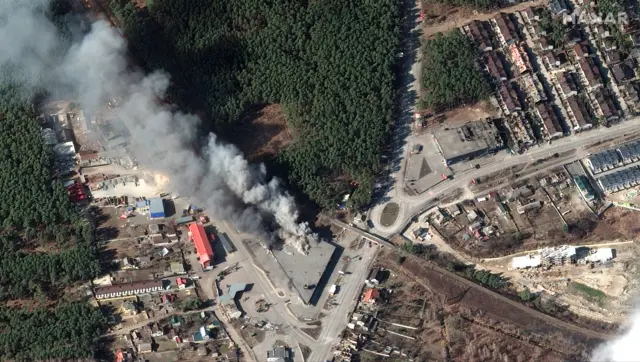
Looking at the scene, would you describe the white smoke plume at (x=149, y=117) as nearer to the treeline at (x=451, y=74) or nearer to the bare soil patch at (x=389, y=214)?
the bare soil patch at (x=389, y=214)

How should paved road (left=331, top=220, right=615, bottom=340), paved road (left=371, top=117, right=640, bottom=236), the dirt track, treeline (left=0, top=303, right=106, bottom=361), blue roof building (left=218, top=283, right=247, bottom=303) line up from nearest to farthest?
treeline (left=0, top=303, right=106, bottom=361) → paved road (left=331, top=220, right=615, bottom=340) → the dirt track → blue roof building (left=218, top=283, right=247, bottom=303) → paved road (left=371, top=117, right=640, bottom=236)

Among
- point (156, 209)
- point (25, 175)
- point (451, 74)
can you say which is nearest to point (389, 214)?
point (451, 74)

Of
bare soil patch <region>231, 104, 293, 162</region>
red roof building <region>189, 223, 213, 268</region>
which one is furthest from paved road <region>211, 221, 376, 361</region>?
bare soil patch <region>231, 104, 293, 162</region>

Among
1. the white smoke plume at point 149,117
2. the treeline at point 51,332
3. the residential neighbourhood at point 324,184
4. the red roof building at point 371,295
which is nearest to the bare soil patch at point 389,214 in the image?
the residential neighbourhood at point 324,184

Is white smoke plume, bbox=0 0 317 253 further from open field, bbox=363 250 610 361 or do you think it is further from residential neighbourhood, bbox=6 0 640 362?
open field, bbox=363 250 610 361

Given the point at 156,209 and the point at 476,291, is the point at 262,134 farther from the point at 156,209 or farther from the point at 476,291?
the point at 476,291
